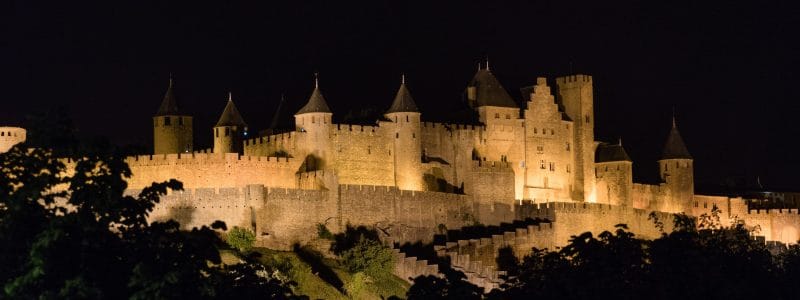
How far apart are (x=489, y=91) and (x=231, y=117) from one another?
1312cm

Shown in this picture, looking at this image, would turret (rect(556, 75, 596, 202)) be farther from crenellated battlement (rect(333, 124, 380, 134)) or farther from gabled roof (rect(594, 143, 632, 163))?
crenellated battlement (rect(333, 124, 380, 134))

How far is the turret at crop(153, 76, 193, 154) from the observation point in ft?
279

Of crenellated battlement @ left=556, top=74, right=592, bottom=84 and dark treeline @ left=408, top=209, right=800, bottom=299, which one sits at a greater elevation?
crenellated battlement @ left=556, top=74, right=592, bottom=84

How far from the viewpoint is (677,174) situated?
99.1m

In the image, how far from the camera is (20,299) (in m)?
36.8

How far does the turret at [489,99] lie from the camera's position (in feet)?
294

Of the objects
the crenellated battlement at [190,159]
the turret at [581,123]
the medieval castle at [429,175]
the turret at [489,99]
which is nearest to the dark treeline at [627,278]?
the medieval castle at [429,175]

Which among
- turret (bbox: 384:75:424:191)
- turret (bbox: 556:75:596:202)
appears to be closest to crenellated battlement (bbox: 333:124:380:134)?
turret (bbox: 384:75:424:191)

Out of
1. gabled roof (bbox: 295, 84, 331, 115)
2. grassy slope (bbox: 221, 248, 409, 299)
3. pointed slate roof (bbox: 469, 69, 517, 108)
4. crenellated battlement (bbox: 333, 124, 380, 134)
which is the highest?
pointed slate roof (bbox: 469, 69, 517, 108)

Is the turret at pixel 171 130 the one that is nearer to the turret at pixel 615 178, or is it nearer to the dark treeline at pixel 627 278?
the turret at pixel 615 178

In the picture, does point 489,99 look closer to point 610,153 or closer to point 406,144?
point 406,144

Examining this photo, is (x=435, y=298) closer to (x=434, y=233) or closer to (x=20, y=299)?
(x=20, y=299)

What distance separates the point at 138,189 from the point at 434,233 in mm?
13718

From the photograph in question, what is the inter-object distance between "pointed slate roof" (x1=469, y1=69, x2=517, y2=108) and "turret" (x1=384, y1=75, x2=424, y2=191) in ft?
17.7
